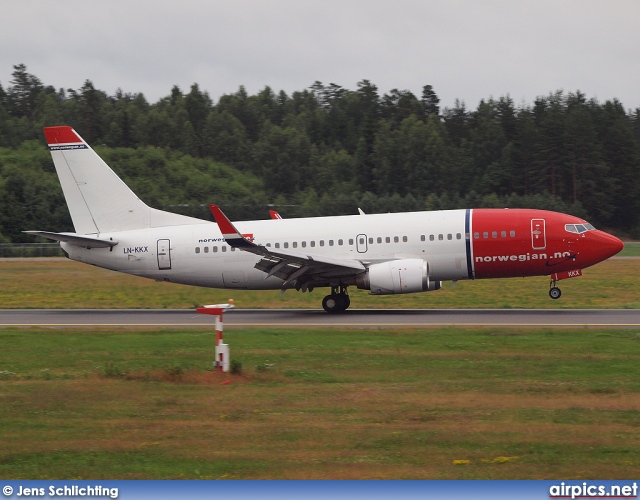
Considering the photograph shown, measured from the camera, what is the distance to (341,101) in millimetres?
136000

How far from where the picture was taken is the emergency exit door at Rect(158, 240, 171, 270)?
30969mm

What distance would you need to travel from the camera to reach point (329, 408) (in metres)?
14.6

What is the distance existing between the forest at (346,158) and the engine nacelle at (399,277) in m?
35.6

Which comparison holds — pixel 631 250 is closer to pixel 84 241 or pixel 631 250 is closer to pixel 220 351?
pixel 84 241

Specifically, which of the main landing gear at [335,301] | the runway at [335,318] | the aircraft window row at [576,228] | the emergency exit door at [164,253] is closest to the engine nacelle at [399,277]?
the runway at [335,318]

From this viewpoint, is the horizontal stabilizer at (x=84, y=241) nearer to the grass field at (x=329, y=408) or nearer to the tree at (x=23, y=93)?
the grass field at (x=329, y=408)

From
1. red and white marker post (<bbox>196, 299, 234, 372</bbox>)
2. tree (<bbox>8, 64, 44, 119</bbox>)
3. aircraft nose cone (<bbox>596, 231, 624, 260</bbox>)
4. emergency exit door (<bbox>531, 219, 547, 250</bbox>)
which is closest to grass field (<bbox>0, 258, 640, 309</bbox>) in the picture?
aircraft nose cone (<bbox>596, 231, 624, 260</bbox>)

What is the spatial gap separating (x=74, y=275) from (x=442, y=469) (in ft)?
118

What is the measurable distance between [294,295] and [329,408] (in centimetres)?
2155

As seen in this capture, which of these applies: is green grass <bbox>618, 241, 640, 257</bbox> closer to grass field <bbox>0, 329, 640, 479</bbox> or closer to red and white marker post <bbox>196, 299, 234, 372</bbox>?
grass field <bbox>0, 329, 640, 479</bbox>

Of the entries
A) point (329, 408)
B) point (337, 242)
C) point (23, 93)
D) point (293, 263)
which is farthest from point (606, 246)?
point (23, 93)

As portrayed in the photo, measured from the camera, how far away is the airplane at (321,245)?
95.0ft

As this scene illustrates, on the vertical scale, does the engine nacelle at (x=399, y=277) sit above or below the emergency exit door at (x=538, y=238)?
below

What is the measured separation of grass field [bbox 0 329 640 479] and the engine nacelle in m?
5.67
